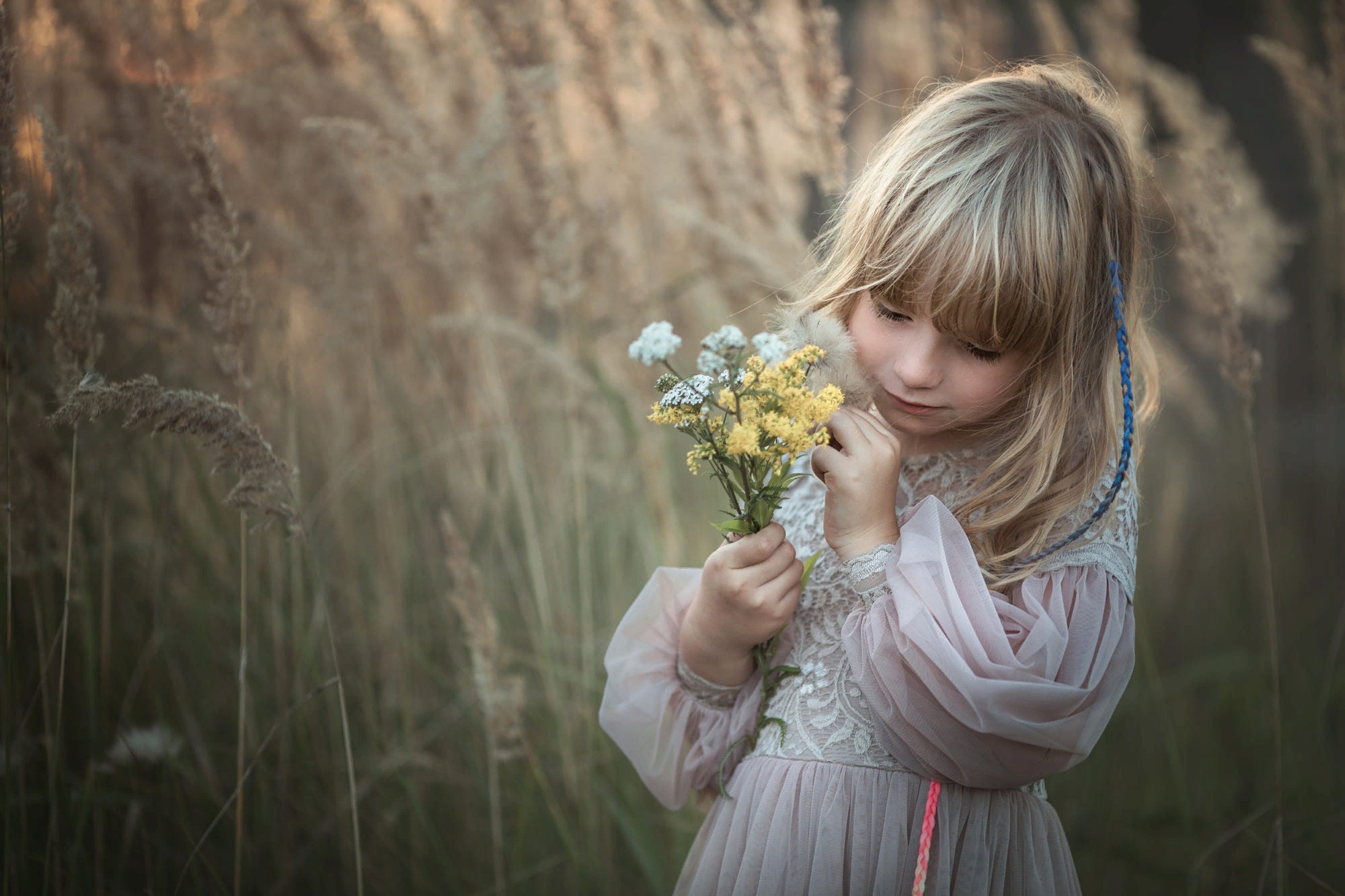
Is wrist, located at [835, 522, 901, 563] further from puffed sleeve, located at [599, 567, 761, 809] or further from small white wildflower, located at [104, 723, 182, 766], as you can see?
small white wildflower, located at [104, 723, 182, 766]

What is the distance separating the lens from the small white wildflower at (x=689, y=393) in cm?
88

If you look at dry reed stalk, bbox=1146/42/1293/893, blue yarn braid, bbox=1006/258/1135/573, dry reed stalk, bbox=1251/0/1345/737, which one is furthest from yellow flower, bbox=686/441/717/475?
dry reed stalk, bbox=1251/0/1345/737

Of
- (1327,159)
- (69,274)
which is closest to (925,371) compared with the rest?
(69,274)

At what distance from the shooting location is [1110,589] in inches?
40.9

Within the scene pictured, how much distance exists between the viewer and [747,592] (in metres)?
1.05

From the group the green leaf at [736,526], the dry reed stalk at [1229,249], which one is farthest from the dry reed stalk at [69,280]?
the dry reed stalk at [1229,249]

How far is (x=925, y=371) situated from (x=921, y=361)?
0.01m

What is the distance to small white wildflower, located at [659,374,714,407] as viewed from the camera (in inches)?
34.8

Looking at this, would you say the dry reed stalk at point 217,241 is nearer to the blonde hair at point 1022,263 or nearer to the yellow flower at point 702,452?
the yellow flower at point 702,452

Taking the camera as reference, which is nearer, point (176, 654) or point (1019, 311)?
point (1019, 311)

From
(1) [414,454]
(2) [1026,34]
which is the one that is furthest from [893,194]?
(2) [1026,34]

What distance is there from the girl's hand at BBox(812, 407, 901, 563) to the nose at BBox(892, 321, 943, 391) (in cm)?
7

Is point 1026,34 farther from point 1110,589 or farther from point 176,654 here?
point 176,654

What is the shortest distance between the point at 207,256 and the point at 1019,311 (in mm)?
1119
